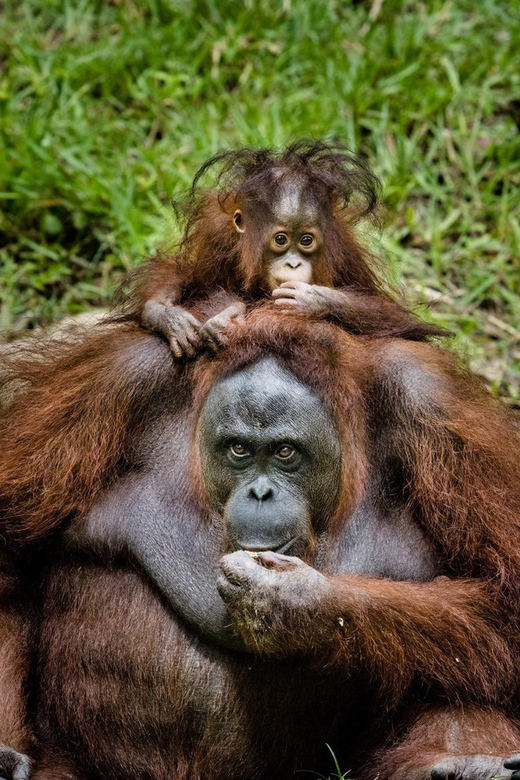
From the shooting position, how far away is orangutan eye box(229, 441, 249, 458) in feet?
11.5

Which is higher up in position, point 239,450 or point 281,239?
point 281,239

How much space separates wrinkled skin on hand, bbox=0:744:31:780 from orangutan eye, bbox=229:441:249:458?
3.35ft

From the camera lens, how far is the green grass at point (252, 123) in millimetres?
5996

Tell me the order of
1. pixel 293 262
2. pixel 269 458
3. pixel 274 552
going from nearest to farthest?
pixel 274 552
pixel 269 458
pixel 293 262

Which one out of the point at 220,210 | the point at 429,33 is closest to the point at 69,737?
the point at 220,210

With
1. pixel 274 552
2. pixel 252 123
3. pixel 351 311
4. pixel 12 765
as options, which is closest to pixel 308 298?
pixel 351 311

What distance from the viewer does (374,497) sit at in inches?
146

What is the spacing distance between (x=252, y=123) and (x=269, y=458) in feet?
10.3

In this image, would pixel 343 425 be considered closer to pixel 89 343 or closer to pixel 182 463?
pixel 182 463

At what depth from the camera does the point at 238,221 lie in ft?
14.7

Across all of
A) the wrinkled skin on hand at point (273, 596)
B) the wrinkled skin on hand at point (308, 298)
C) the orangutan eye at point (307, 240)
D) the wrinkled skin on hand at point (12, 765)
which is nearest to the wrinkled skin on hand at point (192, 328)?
the wrinkled skin on hand at point (308, 298)

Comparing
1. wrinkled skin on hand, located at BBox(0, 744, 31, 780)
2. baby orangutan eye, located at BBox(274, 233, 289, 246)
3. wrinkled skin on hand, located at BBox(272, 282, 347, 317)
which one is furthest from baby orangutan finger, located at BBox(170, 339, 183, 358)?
wrinkled skin on hand, located at BBox(0, 744, 31, 780)

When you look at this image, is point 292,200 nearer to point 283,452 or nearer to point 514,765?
point 283,452

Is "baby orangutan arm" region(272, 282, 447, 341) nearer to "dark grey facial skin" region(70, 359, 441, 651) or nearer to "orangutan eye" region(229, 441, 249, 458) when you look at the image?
"dark grey facial skin" region(70, 359, 441, 651)
